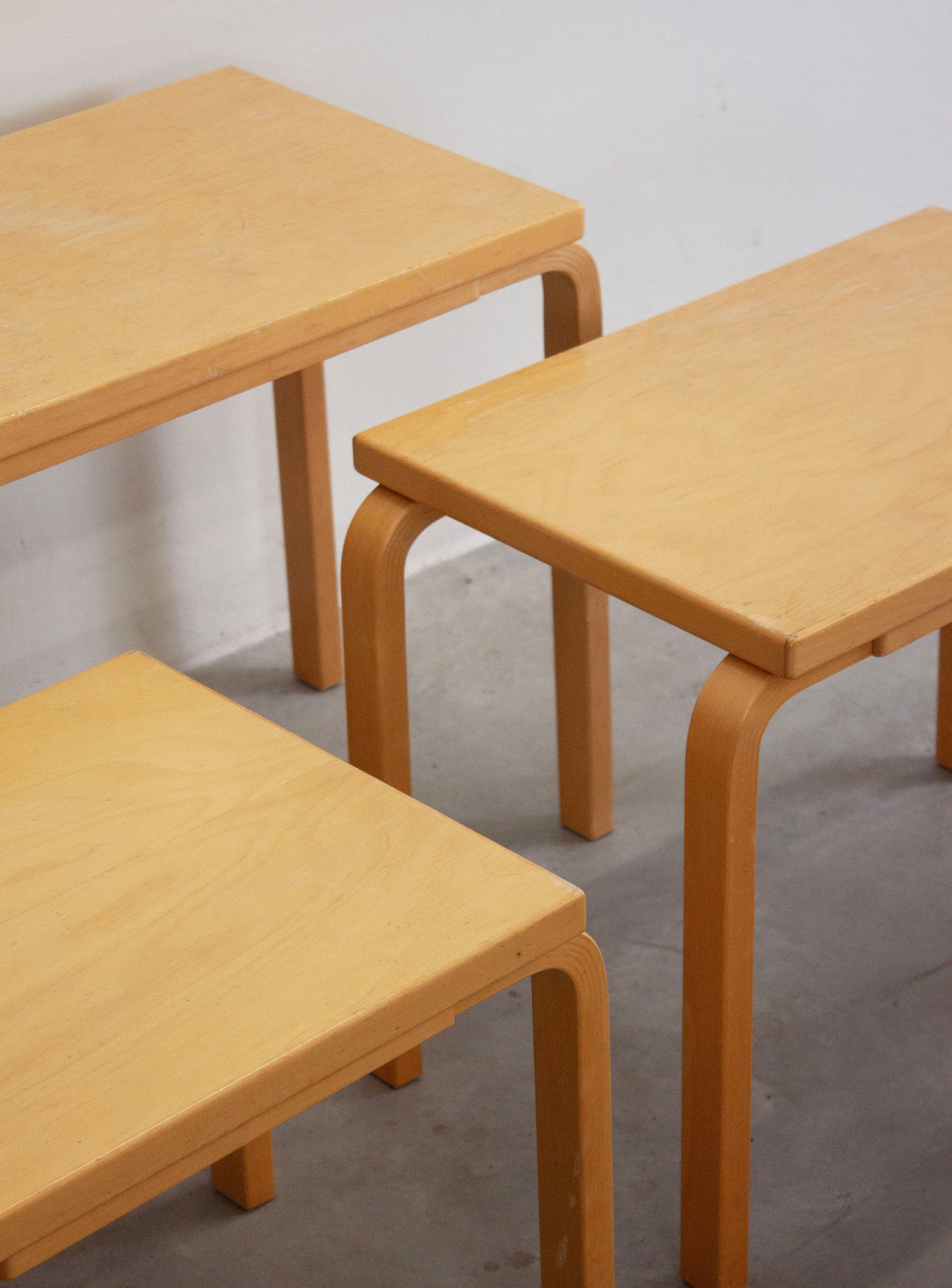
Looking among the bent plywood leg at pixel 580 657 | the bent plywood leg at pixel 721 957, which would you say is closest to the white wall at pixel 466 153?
the bent plywood leg at pixel 580 657

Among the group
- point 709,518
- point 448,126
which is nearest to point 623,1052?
point 709,518

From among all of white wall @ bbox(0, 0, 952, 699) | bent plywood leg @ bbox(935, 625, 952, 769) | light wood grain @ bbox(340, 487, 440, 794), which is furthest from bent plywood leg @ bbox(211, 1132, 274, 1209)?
bent plywood leg @ bbox(935, 625, 952, 769)

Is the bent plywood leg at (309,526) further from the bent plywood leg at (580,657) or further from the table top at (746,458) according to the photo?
the table top at (746,458)

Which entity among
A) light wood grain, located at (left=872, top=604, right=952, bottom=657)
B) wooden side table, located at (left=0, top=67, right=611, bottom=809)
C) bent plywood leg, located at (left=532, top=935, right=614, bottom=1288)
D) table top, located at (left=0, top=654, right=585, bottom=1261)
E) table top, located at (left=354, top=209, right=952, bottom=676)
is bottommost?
bent plywood leg, located at (left=532, top=935, right=614, bottom=1288)

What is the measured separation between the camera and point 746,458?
1.22 meters

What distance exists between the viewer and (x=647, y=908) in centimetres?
164

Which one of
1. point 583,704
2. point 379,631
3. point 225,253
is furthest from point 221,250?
point 583,704

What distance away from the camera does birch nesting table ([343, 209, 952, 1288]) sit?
1.07 m

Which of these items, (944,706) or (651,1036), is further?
(944,706)

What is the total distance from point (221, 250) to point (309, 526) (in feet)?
1.90

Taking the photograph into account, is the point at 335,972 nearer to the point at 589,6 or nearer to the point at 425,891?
the point at 425,891

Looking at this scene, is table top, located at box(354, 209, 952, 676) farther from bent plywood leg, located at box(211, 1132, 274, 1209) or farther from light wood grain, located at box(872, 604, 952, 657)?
bent plywood leg, located at box(211, 1132, 274, 1209)

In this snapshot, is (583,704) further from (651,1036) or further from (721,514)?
(721,514)

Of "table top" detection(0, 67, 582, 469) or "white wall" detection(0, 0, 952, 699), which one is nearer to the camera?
"table top" detection(0, 67, 582, 469)
